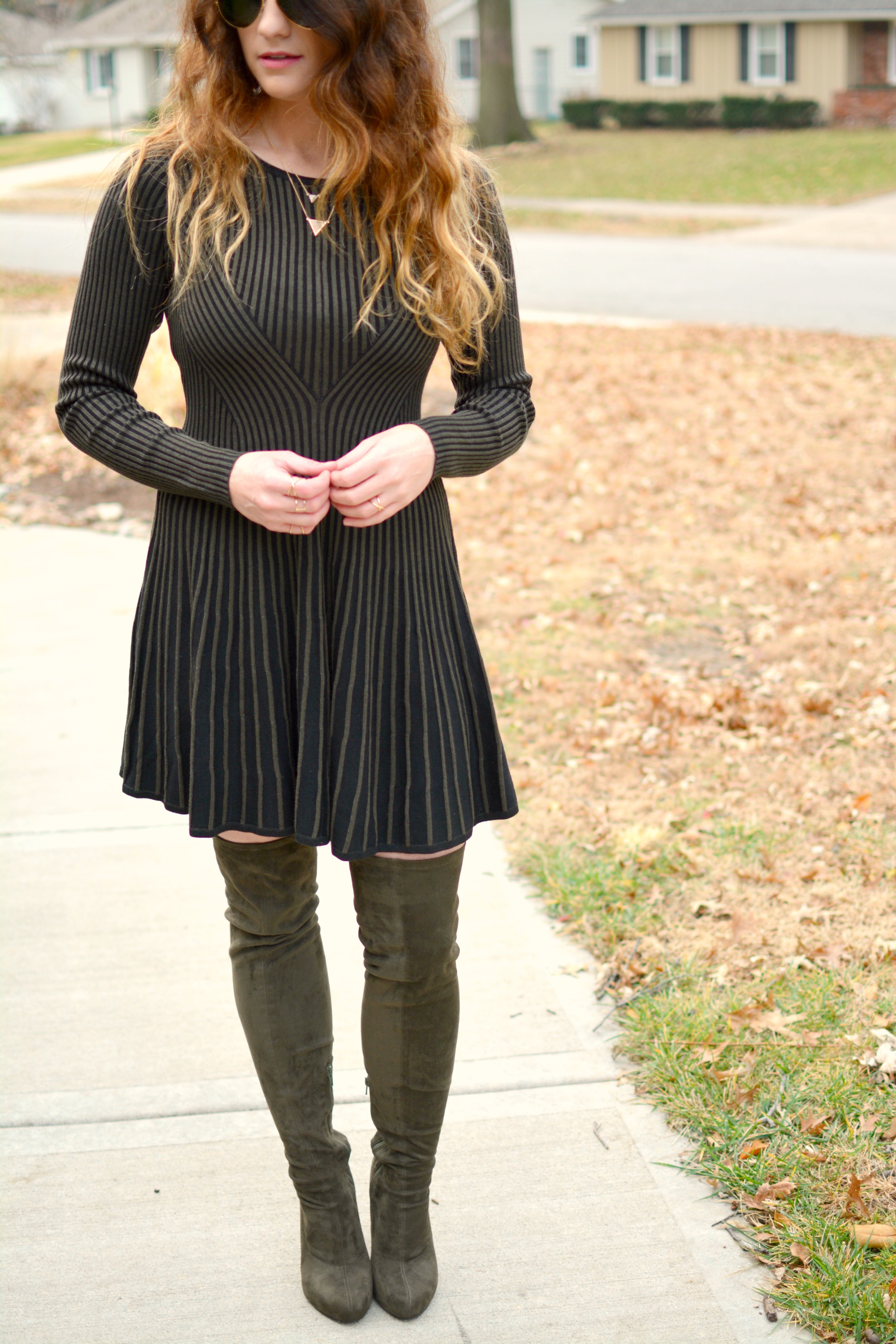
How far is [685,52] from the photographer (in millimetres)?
37844

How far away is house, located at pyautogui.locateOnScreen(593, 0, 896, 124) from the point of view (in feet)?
114

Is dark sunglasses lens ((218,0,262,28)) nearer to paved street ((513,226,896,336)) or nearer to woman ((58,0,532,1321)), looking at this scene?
woman ((58,0,532,1321))

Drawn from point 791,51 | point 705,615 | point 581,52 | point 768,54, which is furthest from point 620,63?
point 705,615

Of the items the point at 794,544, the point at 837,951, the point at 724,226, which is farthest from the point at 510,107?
the point at 837,951

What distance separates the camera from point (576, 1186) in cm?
259

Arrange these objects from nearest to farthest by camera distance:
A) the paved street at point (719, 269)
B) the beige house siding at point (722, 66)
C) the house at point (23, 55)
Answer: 1. the paved street at point (719, 269)
2. the house at point (23, 55)
3. the beige house siding at point (722, 66)

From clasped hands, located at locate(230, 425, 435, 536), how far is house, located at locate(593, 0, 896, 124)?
36.5 m

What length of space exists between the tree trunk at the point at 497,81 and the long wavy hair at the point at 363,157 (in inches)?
1152

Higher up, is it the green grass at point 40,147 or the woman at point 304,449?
the green grass at point 40,147

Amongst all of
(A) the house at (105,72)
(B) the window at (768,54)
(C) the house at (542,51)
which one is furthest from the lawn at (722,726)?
(A) the house at (105,72)

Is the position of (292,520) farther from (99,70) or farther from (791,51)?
(99,70)

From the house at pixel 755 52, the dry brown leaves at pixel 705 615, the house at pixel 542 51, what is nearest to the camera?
the dry brown leaves at pixel 705 615

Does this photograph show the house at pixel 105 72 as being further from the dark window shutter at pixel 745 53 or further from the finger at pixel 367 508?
the finger at pixel 367 508

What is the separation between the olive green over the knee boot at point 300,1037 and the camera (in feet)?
6.89
